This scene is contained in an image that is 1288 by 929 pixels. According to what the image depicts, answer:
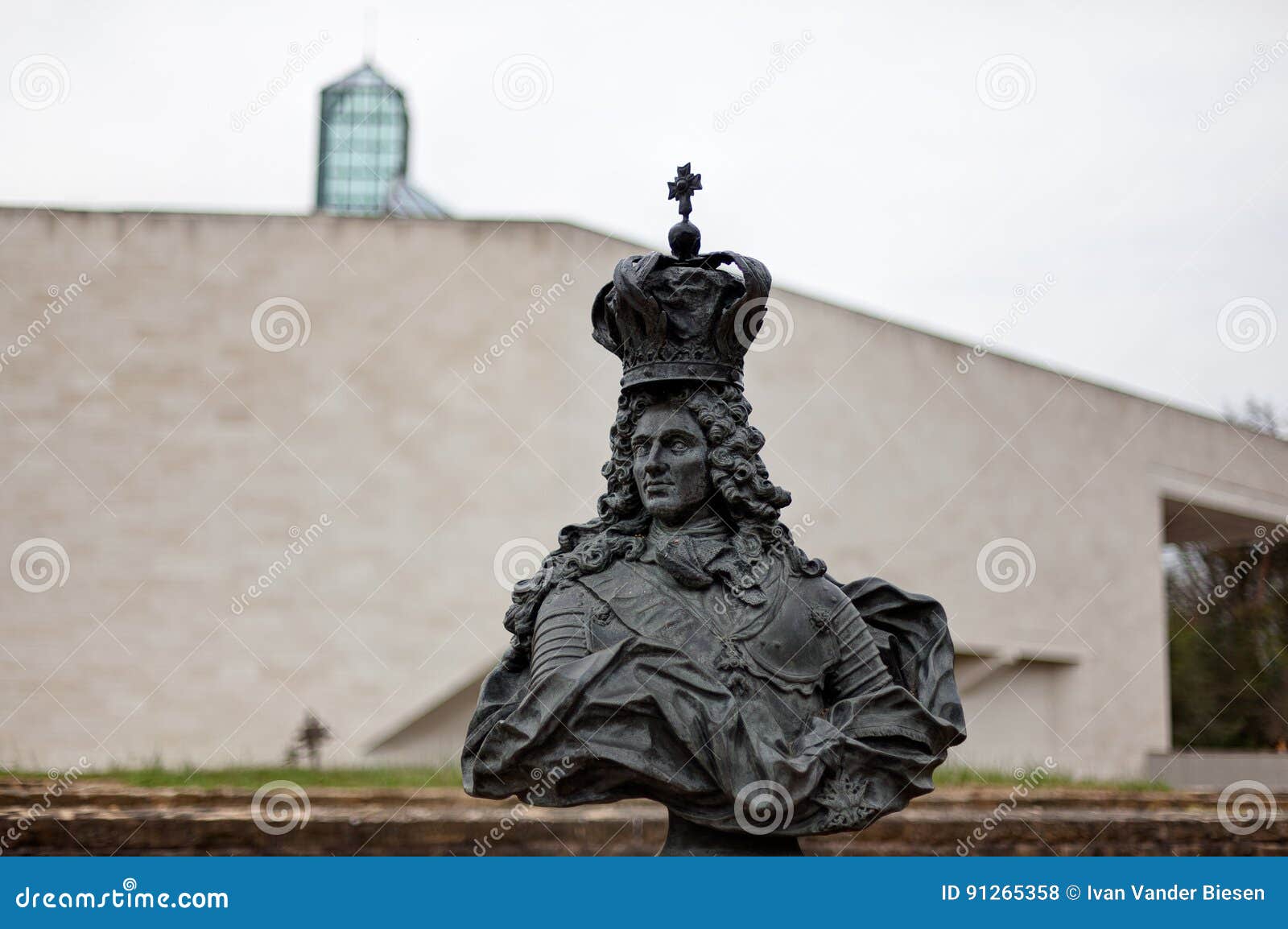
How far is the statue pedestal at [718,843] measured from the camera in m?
4.03

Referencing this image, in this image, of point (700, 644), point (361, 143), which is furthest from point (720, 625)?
point (361, 143)

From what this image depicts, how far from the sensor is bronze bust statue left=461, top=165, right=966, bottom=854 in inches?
155

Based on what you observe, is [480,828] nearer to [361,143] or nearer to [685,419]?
[685,419]

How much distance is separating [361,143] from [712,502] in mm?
22557

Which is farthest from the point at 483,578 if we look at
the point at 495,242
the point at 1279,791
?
the point at 1279,791

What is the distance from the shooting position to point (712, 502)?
14.4ft

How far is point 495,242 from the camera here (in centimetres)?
1395

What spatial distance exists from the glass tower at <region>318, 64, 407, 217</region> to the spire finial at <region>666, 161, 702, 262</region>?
20809mm

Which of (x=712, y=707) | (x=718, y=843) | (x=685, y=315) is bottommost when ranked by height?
(x=718, y=843)

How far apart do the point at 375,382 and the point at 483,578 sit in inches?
87.7

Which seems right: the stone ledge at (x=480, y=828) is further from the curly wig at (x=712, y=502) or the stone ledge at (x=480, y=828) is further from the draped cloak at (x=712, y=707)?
the draped cloak at (x=712, y=707)

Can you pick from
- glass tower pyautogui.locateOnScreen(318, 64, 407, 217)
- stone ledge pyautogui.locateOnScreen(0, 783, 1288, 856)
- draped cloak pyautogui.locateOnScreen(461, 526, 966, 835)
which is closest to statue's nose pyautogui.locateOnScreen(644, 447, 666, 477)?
draped cloak pyautogui.locateOnScreen(461, 526, 966, 835)

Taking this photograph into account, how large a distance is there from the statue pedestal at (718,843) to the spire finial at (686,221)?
177cm

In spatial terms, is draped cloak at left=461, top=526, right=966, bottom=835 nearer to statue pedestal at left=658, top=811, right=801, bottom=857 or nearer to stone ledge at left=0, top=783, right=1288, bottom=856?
statue pedestal at left=658, top=811, right=801, bottom=857
